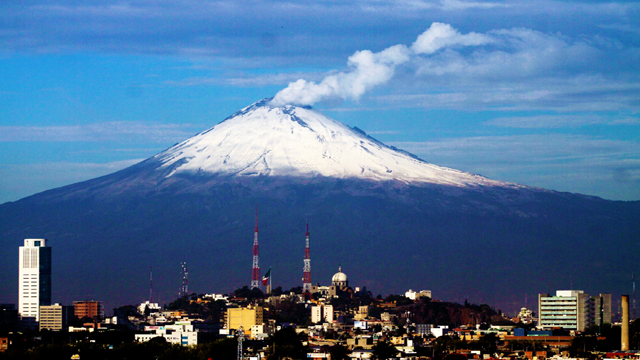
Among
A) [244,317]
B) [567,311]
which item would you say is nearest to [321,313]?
[244,317]

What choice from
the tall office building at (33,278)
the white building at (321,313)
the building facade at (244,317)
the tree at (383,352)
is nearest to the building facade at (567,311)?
the white building at (321,313)

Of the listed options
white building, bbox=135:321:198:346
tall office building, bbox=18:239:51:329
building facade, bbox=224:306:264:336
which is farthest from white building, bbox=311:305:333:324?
white building, bbox=135:321:198:346

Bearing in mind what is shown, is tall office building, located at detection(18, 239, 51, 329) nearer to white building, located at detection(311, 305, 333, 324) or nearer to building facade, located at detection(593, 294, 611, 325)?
white building, located at detection(311, 305, 333, 324)

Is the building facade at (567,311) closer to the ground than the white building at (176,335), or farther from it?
farther from it

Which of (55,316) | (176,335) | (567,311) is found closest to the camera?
(176,335)

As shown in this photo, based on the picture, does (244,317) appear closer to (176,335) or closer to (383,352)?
(176,335)

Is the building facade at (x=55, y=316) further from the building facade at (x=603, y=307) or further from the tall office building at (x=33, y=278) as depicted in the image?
the building facade at (x=603, y=307)

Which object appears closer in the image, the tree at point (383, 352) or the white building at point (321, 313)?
the tree at point (383, 352)
